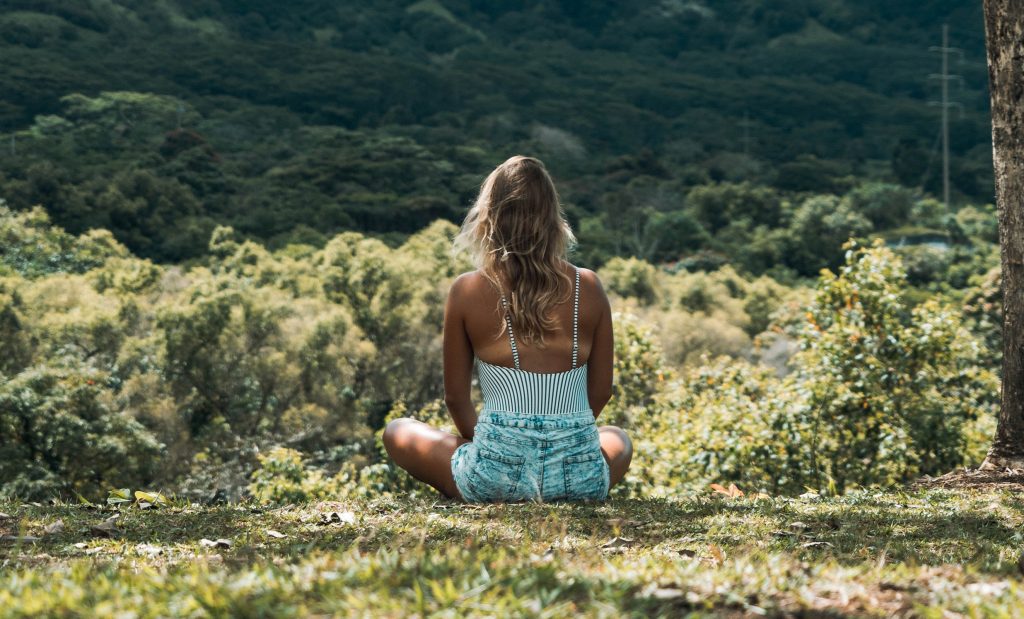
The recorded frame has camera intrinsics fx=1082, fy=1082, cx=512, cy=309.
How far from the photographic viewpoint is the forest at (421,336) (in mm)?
3025

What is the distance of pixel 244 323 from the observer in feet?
94.8

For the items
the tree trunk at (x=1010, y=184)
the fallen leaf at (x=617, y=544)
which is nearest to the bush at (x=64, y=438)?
the tree trunk at (x=1010, y=184)

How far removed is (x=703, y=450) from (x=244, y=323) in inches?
752

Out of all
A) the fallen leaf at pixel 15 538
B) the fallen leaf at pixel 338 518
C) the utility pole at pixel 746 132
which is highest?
the fallen leaf at pixel 15 538

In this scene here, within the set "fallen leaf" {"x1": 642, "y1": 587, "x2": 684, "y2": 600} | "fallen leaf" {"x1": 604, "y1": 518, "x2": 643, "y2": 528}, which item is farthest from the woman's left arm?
"fallen leaf" {"x1": 642, "y1": 587, "x2": 684, "y2": 600}

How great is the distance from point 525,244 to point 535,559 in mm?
1769

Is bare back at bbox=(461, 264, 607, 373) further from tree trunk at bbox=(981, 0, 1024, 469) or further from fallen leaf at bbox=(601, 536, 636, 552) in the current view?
tree trunk at bbox=(981, 0, 1024, 469)

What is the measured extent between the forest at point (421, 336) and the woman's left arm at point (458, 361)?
1.53 feet

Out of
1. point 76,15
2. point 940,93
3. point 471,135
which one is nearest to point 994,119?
point 471,135

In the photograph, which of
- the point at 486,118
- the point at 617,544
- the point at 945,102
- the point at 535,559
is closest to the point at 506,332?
the point at 617,544

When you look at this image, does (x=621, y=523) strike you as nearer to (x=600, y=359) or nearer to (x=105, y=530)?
(x=600, y=359)

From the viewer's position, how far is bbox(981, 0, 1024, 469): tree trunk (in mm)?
5824

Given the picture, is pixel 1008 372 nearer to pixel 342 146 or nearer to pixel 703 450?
pixel 703 450

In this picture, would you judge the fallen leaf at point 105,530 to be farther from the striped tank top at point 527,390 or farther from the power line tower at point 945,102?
the power line tower at point 945,102
